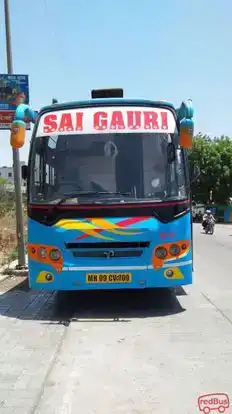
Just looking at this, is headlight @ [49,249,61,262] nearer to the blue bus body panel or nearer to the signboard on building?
the blue bus body panel

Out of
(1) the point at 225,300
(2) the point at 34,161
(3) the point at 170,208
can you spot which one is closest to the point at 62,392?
(3) the point at 170,208

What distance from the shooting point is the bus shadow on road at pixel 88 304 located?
7746 millimetres

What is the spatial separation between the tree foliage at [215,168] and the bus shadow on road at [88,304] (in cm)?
5040

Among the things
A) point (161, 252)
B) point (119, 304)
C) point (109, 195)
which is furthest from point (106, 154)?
point (119, 304)

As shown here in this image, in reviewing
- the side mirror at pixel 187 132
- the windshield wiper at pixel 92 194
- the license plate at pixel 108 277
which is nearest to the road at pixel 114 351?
the license plate at pixel 108 277

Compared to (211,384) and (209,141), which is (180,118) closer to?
(211,384)

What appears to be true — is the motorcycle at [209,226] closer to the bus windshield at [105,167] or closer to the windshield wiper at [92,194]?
the bus windshield at [105,167]

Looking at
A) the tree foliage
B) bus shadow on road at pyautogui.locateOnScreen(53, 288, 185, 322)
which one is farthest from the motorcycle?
the tree foliage

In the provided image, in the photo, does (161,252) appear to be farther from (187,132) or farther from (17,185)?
(17,185)

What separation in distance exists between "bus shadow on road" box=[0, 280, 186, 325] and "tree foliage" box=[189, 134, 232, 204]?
5040 centimetres

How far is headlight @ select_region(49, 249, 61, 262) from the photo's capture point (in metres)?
7.51

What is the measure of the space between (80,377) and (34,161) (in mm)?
3835

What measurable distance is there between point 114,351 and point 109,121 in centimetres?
357

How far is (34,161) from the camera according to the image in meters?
7.95
